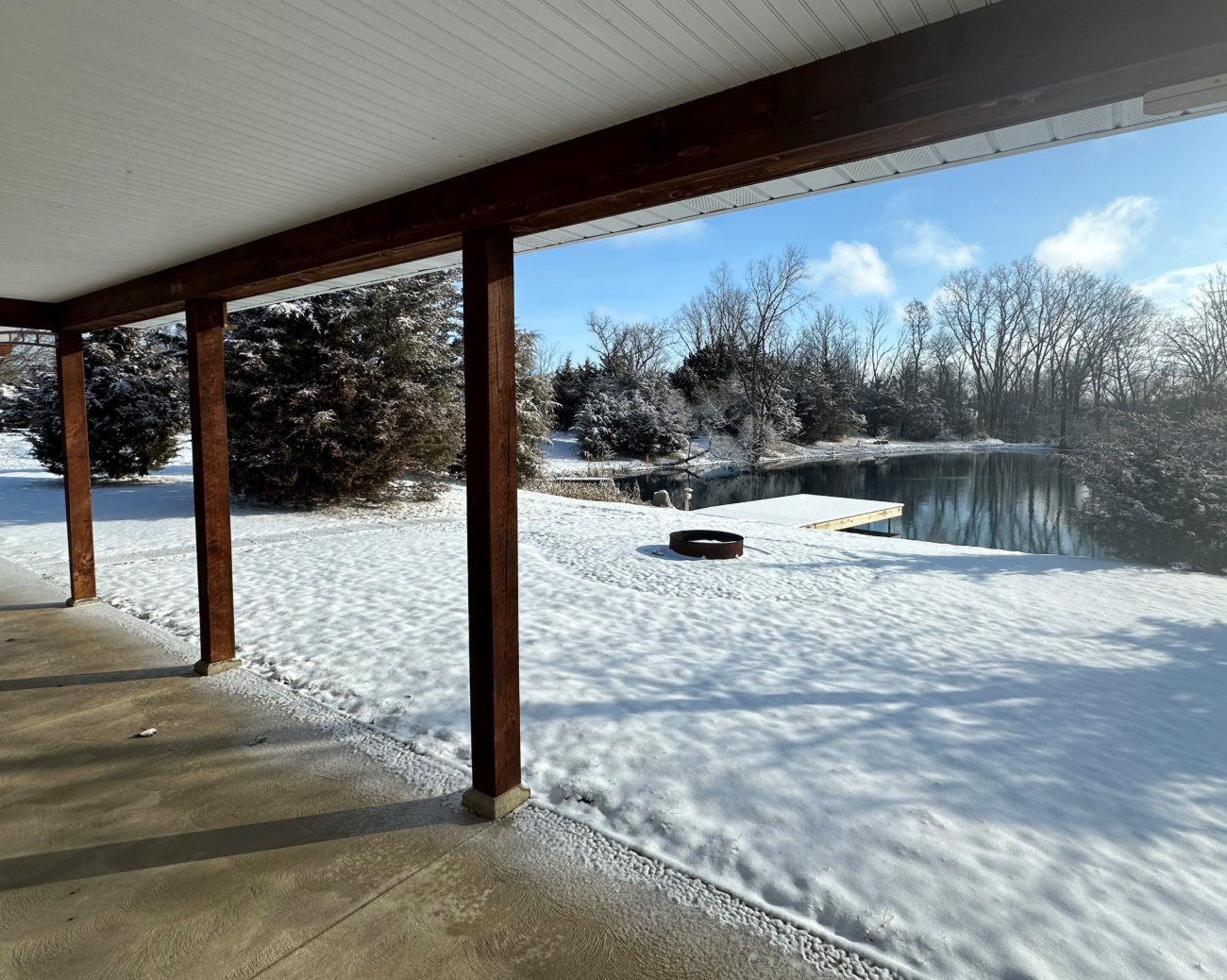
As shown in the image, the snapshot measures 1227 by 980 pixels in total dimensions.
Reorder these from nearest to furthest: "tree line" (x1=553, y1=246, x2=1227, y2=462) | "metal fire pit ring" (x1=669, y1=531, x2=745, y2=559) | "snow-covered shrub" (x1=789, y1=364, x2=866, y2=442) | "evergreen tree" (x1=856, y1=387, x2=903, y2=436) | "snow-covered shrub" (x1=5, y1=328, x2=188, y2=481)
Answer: "metal fire pit ring" (x1=669, y1=531, x2=745, y2=559) < "snow-covered shrub" (x1=5, y1=328, x2=188, y2=481) < "tree line" (x1=553, y1=246, x2=1227, y2=462) < "snow-covered shrub" (x1=789, y1=364, x2=866, y2=442) < "evergreen tree" (x1=856, y1=387, x2=903, y2=436)

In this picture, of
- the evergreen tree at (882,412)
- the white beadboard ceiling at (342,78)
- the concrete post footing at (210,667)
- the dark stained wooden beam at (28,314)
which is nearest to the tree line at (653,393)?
the evergreen tree at (882,412)

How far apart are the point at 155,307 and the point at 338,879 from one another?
11.9 ft

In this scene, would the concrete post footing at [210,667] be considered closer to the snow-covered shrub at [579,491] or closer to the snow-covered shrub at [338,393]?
the snow-covered shrub at [338,393]

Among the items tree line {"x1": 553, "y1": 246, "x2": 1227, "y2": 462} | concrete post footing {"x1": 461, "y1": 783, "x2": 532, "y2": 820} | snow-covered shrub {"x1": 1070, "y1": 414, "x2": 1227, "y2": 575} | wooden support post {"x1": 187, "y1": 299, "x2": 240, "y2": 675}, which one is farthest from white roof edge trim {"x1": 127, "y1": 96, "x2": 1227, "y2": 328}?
tree line {"x1": 553, "y1": 246, "x2": 1227, "y2": 462}

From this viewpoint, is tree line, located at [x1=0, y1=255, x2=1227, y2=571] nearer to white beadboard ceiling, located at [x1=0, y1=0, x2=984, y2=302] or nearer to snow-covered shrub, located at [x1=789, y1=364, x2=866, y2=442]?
snow-covered shrub, located at [x1=789, y1=364, x2=866, y2=442]

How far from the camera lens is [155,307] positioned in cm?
402

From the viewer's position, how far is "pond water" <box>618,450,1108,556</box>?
1338 cm

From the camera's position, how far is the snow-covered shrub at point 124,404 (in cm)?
1172

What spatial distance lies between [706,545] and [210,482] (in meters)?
4.93

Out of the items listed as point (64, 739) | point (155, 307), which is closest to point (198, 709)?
point (64, 739)

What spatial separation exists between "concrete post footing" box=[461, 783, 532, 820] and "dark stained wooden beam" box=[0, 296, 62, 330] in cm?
483

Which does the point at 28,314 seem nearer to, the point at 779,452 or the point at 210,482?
the point at 210,482

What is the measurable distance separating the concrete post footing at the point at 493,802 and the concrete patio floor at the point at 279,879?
5 centimetres

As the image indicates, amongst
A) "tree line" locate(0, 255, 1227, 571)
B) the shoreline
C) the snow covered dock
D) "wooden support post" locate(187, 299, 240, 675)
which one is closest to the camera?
"wooden support post" locate(187, 299, 240, 675)
